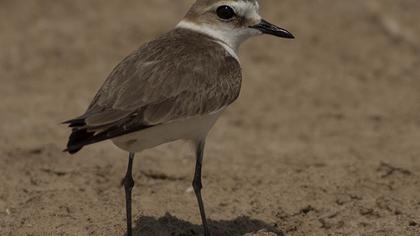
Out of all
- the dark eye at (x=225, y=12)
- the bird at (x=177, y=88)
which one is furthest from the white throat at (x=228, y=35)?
the dark eye at (x=225, y=12)

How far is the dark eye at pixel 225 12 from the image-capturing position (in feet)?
23.5

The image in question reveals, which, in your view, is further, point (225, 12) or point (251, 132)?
point (251, 132)

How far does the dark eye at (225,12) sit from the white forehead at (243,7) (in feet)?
0.10

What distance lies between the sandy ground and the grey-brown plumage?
3.60ft

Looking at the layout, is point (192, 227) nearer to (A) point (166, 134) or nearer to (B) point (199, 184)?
(B) point (199, 184)

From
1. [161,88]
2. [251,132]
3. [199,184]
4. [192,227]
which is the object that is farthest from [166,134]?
[251,132]

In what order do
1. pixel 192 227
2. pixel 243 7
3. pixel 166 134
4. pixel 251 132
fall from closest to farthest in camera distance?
pixel 166 134 → pixel 192 227 → pixel 243 7 → pixel 251 132

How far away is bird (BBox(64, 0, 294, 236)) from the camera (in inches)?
239

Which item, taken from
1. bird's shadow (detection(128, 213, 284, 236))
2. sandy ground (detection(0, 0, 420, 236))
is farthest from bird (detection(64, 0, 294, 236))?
sandy ground (detection(0, 0, 420, 236))

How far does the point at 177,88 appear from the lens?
647 centimetres

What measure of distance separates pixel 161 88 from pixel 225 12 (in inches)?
44.6

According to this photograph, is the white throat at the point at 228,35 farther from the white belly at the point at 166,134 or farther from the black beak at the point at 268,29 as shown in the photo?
the white belly at the point at 166,134

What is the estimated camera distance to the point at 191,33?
7.28 meters

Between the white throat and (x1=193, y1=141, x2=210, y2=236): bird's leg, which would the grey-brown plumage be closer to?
the white throat
